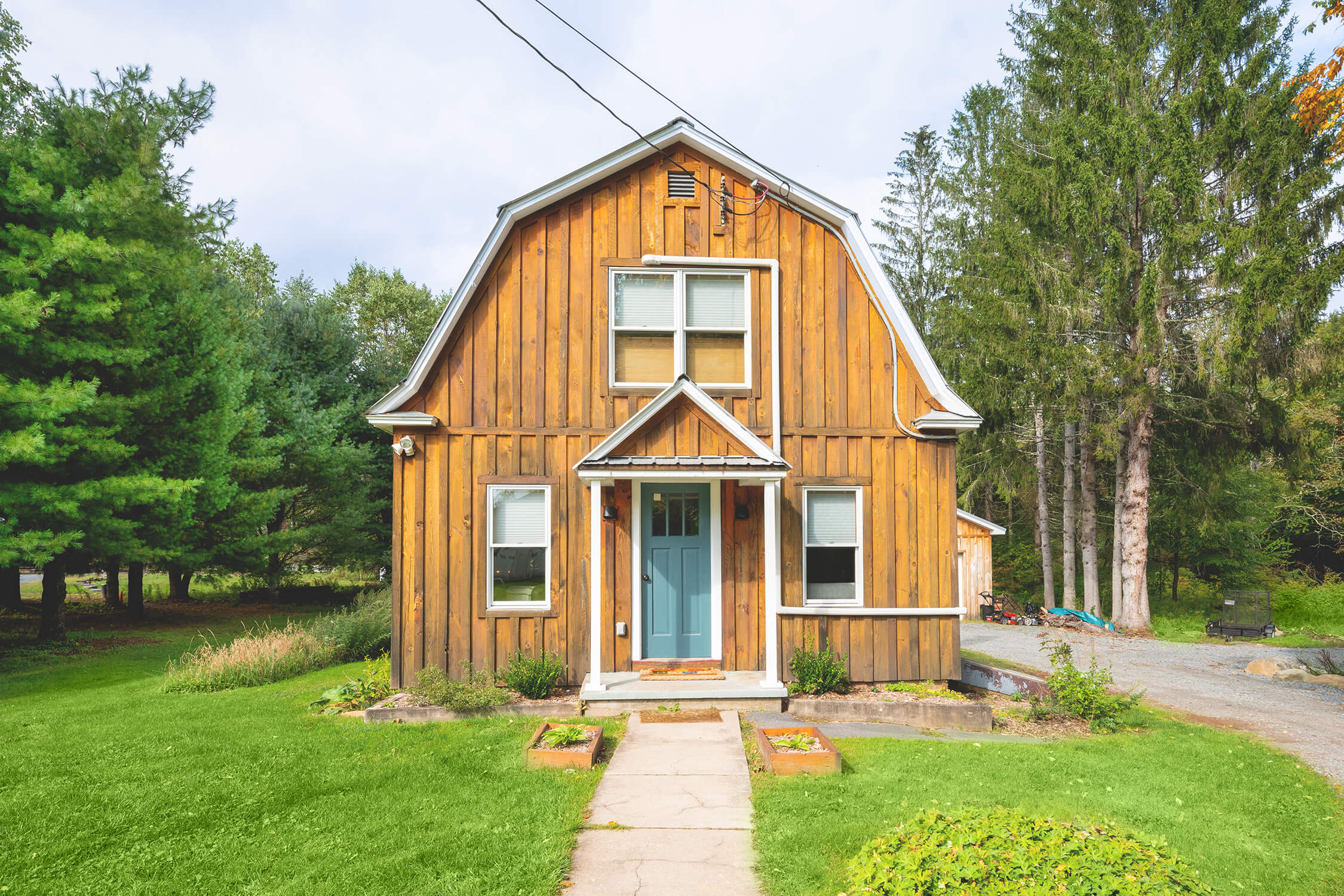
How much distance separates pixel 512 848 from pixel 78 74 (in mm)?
17192

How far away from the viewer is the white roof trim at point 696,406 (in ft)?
26.3

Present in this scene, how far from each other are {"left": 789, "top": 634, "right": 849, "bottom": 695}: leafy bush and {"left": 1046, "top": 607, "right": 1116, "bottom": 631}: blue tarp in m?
12.3

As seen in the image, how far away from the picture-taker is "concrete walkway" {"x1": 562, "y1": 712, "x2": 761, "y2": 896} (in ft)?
12.9

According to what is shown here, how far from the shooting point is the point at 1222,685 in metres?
10.7

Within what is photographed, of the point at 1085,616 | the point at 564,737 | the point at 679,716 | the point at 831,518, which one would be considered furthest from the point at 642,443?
the point at 1085,616

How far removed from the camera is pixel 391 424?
8492 millimetres

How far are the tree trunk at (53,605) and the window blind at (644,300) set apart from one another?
12744mm

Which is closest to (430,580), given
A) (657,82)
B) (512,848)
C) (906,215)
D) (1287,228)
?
(512,848)

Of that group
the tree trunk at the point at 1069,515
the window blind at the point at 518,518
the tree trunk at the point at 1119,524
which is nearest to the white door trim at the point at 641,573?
the window blind at the point at 518,518

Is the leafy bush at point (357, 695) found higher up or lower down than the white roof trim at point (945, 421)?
lower down

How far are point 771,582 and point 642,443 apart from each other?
216 cm

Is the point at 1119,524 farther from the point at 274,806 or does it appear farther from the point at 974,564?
the point at 274,806

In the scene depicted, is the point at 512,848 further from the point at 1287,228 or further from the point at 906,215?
the point at 906,215

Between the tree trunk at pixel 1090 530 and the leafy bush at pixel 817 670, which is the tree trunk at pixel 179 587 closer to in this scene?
the leafy bush at pixel 817 670
